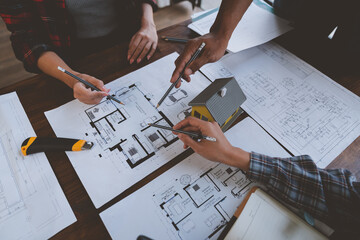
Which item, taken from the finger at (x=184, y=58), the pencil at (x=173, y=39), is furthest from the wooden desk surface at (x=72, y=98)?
the finger at (x=184, y=58)

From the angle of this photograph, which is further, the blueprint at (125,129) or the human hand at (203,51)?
the human hand at (203,51)

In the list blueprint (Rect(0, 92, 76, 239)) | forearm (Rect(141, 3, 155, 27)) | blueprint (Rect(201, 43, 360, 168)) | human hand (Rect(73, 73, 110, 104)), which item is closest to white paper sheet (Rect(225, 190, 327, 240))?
blueprint (Rect(201, 43, 360, 168))

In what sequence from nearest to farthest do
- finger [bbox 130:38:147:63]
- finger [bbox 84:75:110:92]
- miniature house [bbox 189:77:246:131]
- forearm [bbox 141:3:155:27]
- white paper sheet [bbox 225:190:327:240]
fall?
white paper sheet [bbox 225:190:327:240] < miniature house [bbox 189:77:246:131] < finger [bbox 84:75:110:92] < finger [bbox 130:38:147:63] < forearm [bbox 141:3:155:27]

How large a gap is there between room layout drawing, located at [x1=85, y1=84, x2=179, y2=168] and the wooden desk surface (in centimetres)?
9

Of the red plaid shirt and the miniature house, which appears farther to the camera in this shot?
the red plaid shirt

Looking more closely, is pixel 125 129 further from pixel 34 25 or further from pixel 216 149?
pixel 34 25

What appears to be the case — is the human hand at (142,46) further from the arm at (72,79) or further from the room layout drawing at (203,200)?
the room layout drawing at (203,200)

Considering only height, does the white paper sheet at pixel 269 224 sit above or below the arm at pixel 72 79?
below

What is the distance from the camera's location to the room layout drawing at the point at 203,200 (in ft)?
1.95

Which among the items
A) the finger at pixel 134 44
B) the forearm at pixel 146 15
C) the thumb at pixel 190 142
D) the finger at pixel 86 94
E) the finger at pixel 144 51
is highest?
the forearm at pixel 146 15

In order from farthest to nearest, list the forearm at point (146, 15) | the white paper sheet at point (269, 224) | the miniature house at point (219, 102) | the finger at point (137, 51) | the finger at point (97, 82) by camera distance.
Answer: the forearm at point (146, 15), the finger at point (137, 51), the finger at point (97, 82), the miniature house at point (219, 102), the white paper sheet at point (269, 224)

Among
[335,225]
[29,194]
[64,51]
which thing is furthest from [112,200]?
[64,51]

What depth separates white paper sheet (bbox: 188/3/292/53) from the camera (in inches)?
38.2

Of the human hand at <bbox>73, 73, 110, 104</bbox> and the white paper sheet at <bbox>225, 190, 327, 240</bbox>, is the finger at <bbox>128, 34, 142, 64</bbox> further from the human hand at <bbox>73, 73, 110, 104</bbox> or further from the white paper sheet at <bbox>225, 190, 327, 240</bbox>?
the white paper sheet at <bbox>225, 190, 327, 240</bbox>
